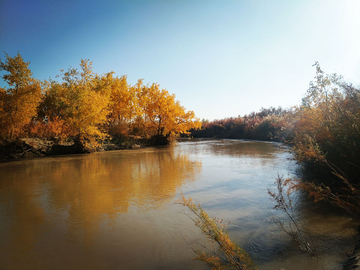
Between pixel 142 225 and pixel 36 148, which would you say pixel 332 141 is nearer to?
pixel 142 225

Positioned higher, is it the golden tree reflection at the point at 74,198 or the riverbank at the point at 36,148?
the riverbank at the point at 36,148

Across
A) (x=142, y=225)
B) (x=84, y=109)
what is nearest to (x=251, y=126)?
(x=84, y=109)

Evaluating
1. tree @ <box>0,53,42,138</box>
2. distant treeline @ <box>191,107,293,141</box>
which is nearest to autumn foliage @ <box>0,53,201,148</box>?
tree @ <box>0,53,42,138</box>

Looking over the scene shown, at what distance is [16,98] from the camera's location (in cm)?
1248

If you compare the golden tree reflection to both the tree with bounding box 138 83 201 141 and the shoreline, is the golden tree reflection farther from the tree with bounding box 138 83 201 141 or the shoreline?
the tree with bounding box 138 83 201 141

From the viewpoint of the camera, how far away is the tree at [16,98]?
482 inches

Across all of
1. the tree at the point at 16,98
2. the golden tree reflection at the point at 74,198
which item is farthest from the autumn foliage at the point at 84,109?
the golden tree reflection at the point at 74,198

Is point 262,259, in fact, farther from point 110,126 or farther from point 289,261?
point 110,126

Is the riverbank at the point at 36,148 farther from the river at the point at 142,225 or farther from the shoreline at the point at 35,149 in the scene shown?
the river at the point at 142,225

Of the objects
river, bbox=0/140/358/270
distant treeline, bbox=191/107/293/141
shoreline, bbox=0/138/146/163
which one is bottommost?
river, bbox=0/140/358/270

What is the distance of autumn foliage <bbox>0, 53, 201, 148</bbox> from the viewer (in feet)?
41.1

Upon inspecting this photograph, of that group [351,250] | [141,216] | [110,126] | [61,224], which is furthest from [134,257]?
[110,126]

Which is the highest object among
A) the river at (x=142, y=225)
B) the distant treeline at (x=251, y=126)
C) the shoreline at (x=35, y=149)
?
the distant treeline at (x=251, y=126)

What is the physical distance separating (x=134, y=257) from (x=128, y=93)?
779 inches
